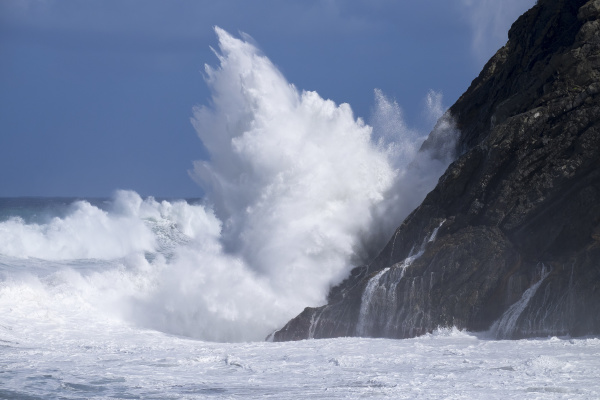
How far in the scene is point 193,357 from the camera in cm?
1264

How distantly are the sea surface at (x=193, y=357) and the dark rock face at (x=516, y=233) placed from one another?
0.60 meters

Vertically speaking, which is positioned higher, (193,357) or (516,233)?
(516,233)

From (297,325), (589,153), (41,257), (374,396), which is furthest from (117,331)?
(41,257)

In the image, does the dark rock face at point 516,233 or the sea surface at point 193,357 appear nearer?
the sea surface at point 193,357

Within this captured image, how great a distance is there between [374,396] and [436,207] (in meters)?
6.18

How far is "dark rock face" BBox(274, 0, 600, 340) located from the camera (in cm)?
1227

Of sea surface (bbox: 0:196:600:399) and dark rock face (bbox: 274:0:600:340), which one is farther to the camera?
dark rock face (bbox: 274:0:600:340)

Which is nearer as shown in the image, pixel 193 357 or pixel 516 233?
pixel 193 357

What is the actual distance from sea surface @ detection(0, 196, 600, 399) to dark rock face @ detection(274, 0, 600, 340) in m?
0.60

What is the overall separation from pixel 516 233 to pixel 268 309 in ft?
20.0

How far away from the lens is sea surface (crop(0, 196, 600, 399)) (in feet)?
31.9

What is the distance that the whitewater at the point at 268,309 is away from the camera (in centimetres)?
1021

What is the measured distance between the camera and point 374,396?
9297 millimetres

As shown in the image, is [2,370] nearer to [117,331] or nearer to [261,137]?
[117,331]
